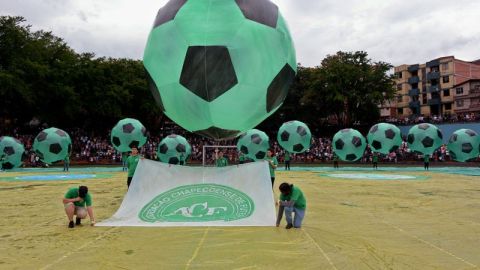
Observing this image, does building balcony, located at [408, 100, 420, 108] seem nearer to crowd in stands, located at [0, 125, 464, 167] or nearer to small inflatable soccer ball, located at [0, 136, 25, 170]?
crowd in stands, located at [0, 125, 464, 167]

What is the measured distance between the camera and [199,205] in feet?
23.4

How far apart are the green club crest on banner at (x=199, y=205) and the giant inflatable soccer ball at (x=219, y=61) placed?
1.39m

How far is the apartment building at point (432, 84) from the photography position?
203ft

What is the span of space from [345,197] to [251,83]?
20.0ft

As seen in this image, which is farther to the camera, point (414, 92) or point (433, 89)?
point (414, 92)

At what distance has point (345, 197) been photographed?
1089 cm

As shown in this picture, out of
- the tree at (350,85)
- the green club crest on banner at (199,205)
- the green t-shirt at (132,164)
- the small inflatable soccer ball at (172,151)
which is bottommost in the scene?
the green club crest on banner at (199,205)

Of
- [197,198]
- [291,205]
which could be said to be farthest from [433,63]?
[197,198]

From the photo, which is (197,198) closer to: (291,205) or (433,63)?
(291,205)

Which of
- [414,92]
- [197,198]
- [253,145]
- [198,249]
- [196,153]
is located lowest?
[198,249]

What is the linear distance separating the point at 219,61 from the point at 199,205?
2710 millimetres

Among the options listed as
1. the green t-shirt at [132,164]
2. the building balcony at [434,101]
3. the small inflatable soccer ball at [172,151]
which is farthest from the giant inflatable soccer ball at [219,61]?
the building balcony at [434,101]

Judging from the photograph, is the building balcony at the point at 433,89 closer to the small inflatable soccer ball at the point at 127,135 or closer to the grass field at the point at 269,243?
the small inflatable soccer ball at the point at 127,135

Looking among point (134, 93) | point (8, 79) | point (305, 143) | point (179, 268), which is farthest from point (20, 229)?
point (134, 93)
